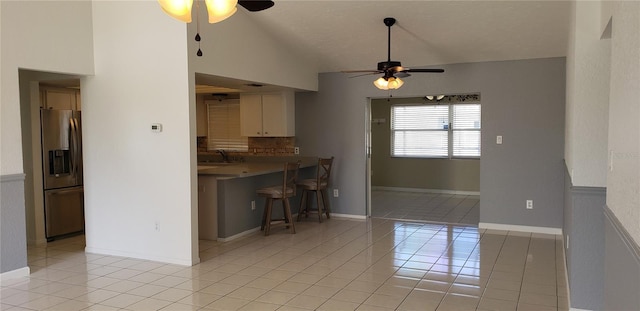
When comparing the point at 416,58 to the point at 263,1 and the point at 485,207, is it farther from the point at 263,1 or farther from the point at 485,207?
the point at 263,1

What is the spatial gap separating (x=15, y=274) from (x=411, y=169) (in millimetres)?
7712

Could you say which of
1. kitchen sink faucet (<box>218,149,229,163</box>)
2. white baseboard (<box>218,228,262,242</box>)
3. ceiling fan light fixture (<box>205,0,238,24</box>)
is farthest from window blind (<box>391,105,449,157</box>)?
ceiling fan light fixture (<box>205,0,238,24</box>)

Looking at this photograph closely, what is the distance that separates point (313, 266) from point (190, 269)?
1208 mm

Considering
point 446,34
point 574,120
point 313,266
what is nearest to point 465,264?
point 313,266

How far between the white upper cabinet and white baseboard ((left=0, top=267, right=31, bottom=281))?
3.87 m

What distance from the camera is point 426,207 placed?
328 inches

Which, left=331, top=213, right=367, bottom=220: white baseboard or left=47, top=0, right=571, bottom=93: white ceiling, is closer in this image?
left=47, top=0, right=571, bottom=93: white ceiling

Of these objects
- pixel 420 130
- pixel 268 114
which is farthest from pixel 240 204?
pixel 420 130

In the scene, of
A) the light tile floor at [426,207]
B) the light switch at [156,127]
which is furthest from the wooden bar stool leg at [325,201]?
the light switch at [156,127]

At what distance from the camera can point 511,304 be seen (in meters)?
3.72

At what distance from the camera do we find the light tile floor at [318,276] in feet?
12.5

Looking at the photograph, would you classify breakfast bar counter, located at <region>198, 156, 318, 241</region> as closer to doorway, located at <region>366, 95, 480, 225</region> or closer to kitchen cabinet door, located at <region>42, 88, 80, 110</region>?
kitchen cabinet door, located at <region>42, 88, 80, 110</region>

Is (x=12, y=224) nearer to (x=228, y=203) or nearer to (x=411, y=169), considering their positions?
(x=228, y=203)

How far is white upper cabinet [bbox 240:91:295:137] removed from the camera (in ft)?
24.4
